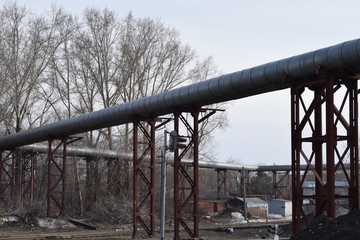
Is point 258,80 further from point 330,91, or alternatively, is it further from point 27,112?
point 27,112

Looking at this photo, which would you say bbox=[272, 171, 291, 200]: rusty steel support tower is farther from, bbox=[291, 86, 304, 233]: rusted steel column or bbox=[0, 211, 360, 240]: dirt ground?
bbox=[291, 86, 304, 233]: rusted steel column

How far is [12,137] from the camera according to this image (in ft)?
111

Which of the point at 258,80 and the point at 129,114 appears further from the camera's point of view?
the point at 129,114

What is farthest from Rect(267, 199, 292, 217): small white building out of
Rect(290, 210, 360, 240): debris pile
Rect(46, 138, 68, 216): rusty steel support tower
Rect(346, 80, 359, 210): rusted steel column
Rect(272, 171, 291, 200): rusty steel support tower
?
Rect(290, 210, 360, 240): debris pile

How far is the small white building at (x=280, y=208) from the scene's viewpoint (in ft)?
150

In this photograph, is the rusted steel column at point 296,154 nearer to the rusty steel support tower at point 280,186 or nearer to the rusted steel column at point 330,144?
the rusted steel column at point 330,144

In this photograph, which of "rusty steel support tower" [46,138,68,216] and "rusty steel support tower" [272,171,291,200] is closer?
"rusty steel support tower" [46,138,68,216]

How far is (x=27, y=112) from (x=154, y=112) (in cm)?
2349

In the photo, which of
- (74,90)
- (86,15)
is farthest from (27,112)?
(86,15)

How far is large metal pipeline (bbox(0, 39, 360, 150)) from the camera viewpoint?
1525 cm

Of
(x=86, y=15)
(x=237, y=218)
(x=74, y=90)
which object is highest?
(x=86, y=15)

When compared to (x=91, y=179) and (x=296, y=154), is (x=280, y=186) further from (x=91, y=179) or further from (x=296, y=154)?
(x=296, y=154)

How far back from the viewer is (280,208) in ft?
152

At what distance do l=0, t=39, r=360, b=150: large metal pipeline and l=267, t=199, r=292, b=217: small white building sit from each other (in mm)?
22203
